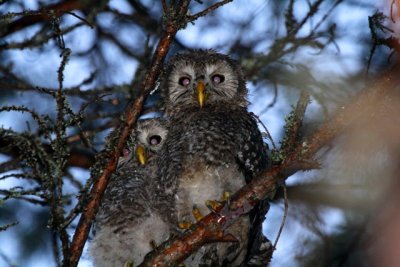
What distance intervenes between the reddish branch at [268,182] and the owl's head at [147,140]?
55.5 inches

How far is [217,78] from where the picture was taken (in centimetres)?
499

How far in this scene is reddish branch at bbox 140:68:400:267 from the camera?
3.02 m

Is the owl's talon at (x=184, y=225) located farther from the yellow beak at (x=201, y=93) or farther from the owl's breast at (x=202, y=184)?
the yellow beak at (x=201, y=93)

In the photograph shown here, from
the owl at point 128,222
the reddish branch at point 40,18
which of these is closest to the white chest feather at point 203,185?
the owl at point 128,222

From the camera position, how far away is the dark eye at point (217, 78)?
4.96 meters

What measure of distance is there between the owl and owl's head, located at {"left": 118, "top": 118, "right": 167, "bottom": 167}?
8.0 inches

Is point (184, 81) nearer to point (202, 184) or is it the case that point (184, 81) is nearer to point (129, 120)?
point (202, 184)

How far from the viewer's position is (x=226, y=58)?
16.7 feet

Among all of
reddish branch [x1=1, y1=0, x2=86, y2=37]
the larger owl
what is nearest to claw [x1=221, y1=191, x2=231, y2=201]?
the larger owl

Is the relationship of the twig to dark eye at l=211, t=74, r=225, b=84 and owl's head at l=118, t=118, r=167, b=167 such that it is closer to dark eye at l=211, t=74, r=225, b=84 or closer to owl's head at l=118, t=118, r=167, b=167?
owl's head at l=118, t=118, r=167, b=167

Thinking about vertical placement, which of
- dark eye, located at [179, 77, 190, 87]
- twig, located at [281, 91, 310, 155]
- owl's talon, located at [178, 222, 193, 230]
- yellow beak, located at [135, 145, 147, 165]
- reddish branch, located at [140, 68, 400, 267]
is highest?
dark eye, located at [179, 77, 190, 87]

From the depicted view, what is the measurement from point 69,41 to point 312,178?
2356 millimetres

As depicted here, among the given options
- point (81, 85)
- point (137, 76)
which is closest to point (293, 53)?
point (137, 76)

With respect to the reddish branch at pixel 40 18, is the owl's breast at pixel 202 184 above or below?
below
